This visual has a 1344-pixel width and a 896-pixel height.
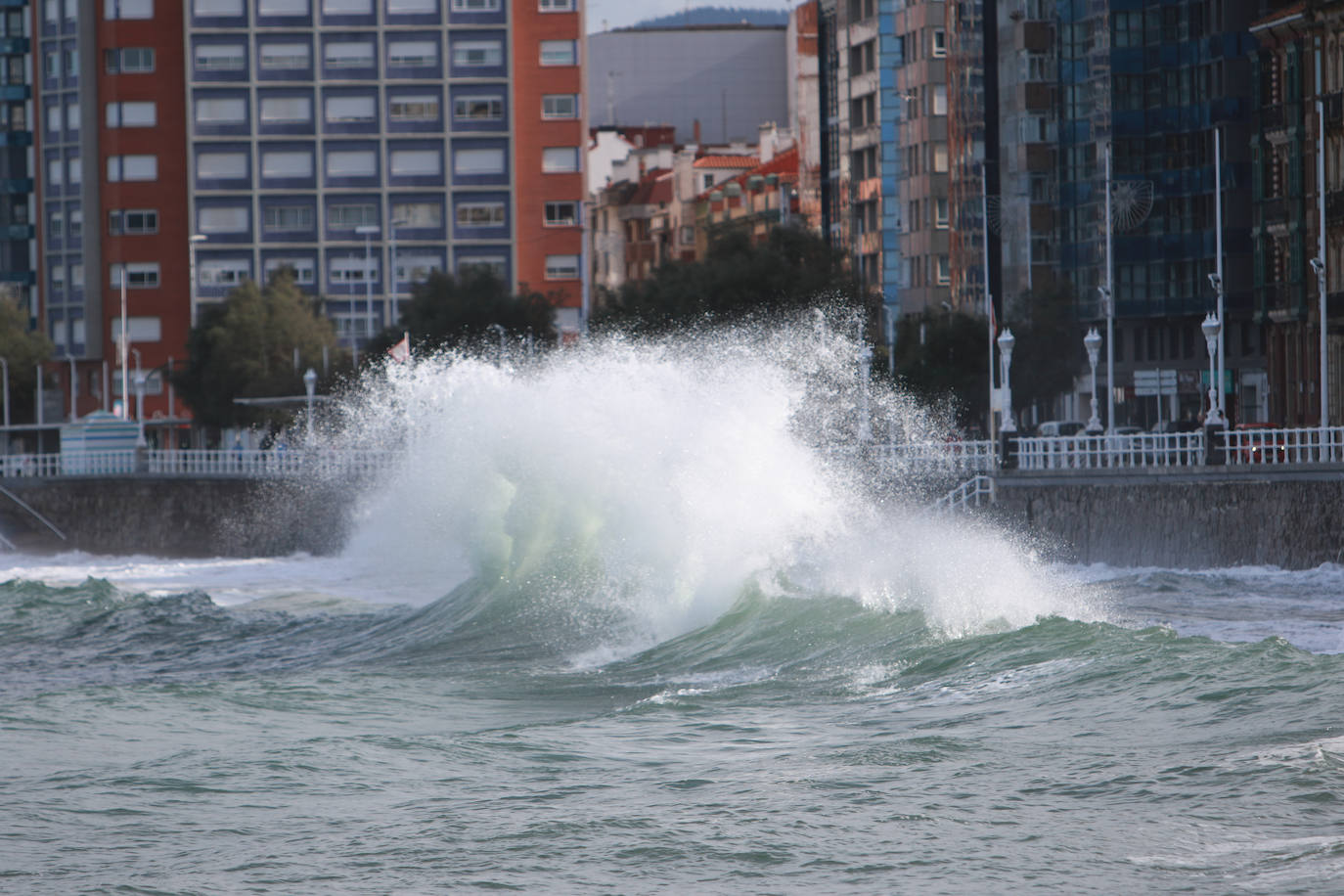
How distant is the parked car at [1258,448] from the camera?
43531mm

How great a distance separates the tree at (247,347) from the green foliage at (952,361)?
23.7m

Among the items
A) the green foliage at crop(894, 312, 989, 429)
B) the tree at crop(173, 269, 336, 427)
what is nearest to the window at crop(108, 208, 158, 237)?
the tree at crop(173, 269, 336, 427)

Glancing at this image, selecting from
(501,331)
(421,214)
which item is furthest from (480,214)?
(501,331)

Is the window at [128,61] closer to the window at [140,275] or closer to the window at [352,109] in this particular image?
the window at [352,109]

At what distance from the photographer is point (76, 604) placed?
38.3 m

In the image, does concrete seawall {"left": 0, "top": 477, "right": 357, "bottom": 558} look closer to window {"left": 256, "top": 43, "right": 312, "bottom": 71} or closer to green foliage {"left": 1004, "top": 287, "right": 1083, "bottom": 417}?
green foliage {"left": 1004, "top": 287, "right": 1083, "bottom": 417}

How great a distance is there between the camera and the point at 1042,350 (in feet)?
242

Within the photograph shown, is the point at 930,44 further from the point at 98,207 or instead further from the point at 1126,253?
the point at 98,207

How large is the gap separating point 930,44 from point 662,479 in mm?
68146

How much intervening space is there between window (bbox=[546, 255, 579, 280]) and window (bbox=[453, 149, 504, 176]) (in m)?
4.74

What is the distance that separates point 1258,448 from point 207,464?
113ft

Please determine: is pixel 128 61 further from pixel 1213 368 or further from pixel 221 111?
pixel 1213 368

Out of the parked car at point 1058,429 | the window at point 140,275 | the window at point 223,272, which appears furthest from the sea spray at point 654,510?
the window at point 140,275

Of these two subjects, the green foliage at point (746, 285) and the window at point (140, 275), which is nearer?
the green foliage at point (746, 285)
